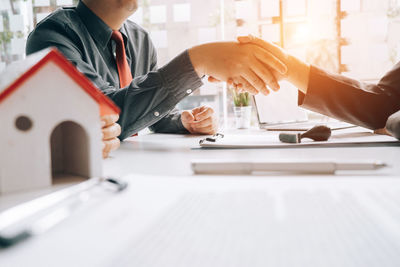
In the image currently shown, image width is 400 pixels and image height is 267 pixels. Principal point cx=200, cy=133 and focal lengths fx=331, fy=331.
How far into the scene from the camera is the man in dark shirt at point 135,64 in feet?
3.13

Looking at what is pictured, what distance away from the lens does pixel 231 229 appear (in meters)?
0.30

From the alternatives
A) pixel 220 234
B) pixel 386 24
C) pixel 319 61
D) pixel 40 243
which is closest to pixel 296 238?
pixel 220 234

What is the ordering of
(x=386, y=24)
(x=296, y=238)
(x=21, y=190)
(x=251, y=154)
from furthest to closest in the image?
(x=386, y=24), (x=251, y=154), (x=21, y=190), (x=296, y=238)

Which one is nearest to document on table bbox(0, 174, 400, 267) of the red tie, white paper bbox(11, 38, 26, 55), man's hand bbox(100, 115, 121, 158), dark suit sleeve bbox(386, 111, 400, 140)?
man's hand bbox(100, 115, 121, 158)

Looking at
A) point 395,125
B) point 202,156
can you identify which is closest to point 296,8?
point 395,125

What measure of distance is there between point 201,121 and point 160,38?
2539 mm

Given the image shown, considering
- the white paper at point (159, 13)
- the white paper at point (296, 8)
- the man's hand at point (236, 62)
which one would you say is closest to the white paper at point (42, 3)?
the white paper at point (159, 13)

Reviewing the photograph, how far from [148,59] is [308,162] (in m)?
1.38

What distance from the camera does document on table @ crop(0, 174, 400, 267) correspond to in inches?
9.5

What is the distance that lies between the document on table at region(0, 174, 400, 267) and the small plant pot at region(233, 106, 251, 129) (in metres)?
1.11

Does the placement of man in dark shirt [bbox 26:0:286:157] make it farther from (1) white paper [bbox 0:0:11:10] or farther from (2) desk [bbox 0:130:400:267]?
(1) white paper [bbox 0:0:11:10]

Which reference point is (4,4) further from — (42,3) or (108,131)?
(108,131)

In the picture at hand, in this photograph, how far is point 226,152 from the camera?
0.78m

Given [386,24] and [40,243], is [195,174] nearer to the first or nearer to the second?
[40,243]
